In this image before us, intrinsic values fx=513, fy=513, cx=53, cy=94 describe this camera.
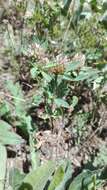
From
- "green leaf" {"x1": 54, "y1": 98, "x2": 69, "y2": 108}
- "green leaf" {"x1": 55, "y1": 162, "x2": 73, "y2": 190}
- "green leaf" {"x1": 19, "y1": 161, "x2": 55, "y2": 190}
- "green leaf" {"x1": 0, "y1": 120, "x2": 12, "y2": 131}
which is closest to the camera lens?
"green leaf" {"x1": 19, "y1": 161, "x2": 55, "y2": 190}

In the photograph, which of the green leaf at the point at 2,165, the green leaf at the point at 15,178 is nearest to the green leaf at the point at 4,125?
the green leaf at the point at 2,165

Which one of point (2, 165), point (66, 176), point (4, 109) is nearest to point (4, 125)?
point (4, 109)

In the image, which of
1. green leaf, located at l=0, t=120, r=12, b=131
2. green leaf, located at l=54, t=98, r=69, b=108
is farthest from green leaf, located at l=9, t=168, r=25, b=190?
green leaf, located at l=54, t=98, r=69, b=108

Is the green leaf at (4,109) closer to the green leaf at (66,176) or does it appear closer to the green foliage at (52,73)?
the green foliage at (52,73)

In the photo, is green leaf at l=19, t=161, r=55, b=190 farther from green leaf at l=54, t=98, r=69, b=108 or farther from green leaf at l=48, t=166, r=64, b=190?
green leaf at l=54, t=98, r=69, b=108

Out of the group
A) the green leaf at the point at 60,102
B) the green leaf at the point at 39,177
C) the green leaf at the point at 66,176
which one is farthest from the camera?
the green leaf at the point at 60,102

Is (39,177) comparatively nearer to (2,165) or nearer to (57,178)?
(57,178)
